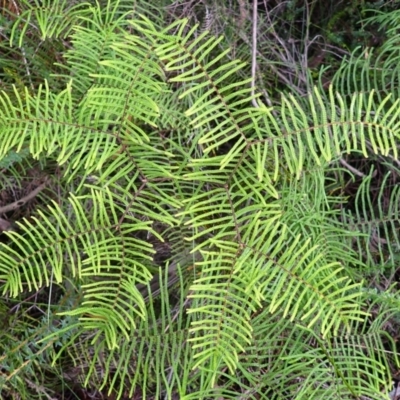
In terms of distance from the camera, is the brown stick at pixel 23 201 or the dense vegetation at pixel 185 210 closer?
the dense vegetation at pixel 185 210

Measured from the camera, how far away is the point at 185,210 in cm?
66

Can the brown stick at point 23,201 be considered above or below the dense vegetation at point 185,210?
below

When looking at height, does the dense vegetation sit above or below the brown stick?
above

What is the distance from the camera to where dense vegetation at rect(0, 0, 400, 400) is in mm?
625

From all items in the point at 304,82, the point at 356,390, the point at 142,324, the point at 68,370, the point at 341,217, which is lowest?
the point at 68,370

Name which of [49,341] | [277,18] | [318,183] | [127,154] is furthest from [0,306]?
[277,18]

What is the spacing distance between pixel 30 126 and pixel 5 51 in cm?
35

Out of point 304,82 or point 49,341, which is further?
point 304,82

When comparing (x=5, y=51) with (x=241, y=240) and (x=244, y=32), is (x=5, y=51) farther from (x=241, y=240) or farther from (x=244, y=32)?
(x=241, y=240)

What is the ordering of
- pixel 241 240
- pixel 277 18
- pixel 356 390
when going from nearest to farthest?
pixel 241 240 < pixel 356 390 < pixel 277 18

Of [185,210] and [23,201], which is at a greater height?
[185,210]

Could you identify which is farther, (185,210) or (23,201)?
(23,201)

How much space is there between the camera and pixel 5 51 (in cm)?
96

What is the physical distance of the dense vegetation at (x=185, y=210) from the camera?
0.62 metres
